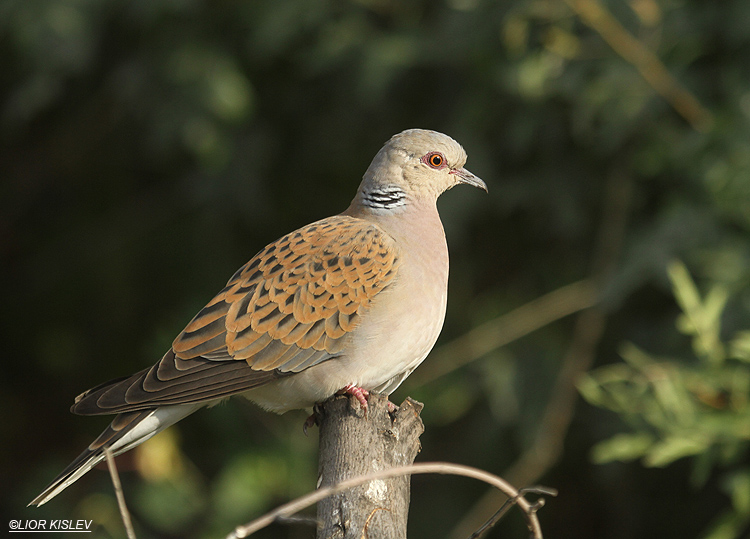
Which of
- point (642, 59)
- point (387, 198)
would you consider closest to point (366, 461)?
point (387, 198)

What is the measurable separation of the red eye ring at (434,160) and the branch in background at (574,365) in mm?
1094

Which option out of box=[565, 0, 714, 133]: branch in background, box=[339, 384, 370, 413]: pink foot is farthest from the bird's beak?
box=[339, 384, 370, 413]: pink foot

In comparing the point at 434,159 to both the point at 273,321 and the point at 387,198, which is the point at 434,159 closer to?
the point at 387,198

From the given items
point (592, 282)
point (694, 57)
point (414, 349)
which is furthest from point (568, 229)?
point (414, 349)

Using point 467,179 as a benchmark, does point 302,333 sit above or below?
below

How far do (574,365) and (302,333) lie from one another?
5.52 ft

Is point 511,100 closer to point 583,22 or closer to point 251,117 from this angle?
point 583,22

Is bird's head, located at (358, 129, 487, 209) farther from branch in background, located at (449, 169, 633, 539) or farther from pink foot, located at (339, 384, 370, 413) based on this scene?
branch in background, located at (449, 169, 633, 539)

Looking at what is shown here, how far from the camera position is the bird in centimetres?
253

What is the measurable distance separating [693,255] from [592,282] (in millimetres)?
503

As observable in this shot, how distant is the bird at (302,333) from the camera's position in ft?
8.30

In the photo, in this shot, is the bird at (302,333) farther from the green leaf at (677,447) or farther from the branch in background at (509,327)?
the branch in background at (509,327)

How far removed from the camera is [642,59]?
11.6 ft

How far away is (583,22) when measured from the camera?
3.75 m
